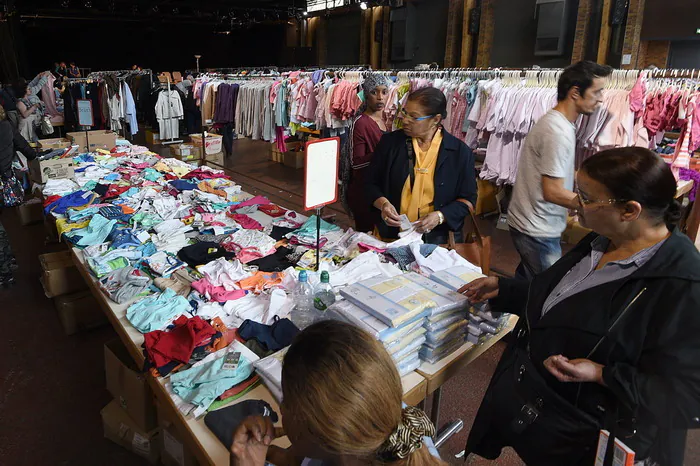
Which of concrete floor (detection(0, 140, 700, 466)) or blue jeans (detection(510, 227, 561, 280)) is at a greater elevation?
blue jeans (detection(510, 227, 561, 280))

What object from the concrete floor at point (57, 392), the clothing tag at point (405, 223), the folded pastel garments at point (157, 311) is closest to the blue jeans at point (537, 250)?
the clothing tag at point (405, 223)

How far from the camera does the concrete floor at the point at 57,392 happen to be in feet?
8.11

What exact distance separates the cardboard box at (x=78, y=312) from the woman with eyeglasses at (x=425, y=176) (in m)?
2.42

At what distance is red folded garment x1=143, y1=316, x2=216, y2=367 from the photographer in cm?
177

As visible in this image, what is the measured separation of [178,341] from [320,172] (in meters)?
0.96

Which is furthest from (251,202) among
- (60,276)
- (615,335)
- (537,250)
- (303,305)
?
(615,335)

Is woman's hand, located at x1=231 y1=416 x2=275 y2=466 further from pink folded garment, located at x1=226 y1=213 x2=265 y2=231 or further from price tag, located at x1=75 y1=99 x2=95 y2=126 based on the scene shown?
price tag, located at x1=75 y1=99 x2=95 y2=126

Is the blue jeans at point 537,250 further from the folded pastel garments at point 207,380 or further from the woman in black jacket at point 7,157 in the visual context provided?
the woman in black jacket at point 7,157

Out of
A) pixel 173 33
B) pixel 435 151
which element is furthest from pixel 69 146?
pixel 173 33

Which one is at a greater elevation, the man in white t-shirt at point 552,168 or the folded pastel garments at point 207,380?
the man in white t-shirt at point 552,168

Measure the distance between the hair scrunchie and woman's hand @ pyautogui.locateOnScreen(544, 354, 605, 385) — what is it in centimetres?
52

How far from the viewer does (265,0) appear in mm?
19391

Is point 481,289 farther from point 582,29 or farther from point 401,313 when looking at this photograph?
point 582,29

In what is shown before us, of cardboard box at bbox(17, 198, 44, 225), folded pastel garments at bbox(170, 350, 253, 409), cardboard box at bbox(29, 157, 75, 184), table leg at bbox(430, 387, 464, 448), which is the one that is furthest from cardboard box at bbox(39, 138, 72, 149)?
table leg at bbox(430, 387, 464, 448)
